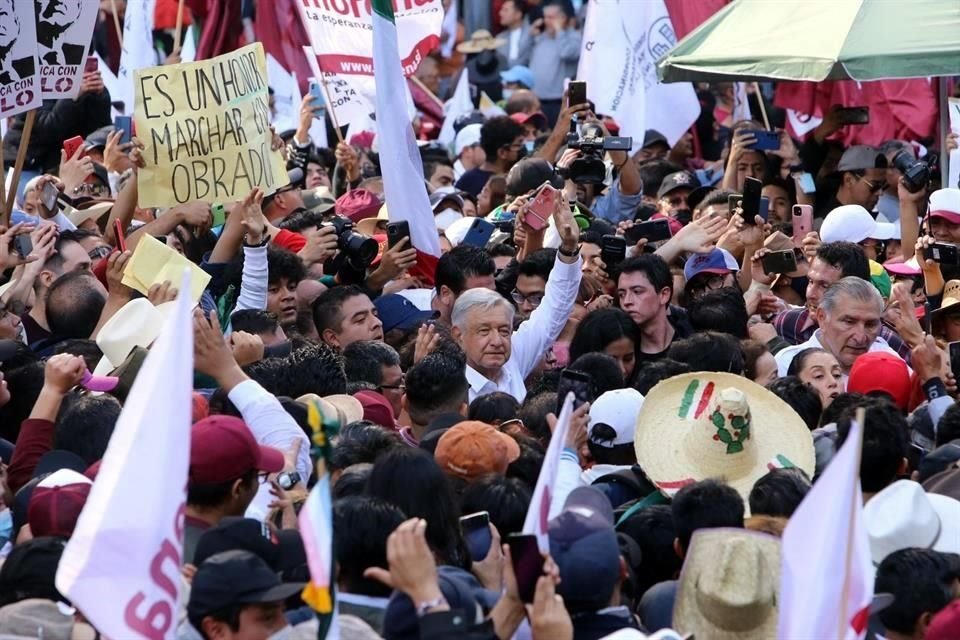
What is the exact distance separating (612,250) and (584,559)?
15.3 ft

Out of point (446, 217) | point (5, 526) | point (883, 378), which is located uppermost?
point (5, 526)

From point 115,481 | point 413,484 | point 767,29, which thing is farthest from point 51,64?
point 115,481

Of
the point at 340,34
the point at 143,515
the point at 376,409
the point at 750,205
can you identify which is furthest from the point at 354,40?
the point at 143,515

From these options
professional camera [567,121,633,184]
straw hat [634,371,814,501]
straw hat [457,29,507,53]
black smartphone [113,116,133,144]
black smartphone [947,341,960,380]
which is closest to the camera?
straw hat [634,371,814,501]

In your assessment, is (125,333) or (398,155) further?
(398,155)

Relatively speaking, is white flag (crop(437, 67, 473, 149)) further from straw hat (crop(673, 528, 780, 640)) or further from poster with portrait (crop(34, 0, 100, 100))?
straw hat (crop(673, 528, 780, 640))

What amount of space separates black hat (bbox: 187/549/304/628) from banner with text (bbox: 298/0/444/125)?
7.50 meters

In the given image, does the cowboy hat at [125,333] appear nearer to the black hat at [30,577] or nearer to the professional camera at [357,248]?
the black hat at [30,577]

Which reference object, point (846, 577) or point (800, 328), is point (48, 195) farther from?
point (846, 577)

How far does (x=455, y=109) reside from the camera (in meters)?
16.3

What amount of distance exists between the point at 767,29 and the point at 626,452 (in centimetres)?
473

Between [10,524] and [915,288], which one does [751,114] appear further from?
[10,524]

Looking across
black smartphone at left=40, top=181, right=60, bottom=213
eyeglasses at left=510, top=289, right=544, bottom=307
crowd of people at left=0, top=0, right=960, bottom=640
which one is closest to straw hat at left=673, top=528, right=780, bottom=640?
crowd of people at left=0, top=0, right=960, bottom=640

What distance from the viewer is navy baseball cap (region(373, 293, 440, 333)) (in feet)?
28.3
